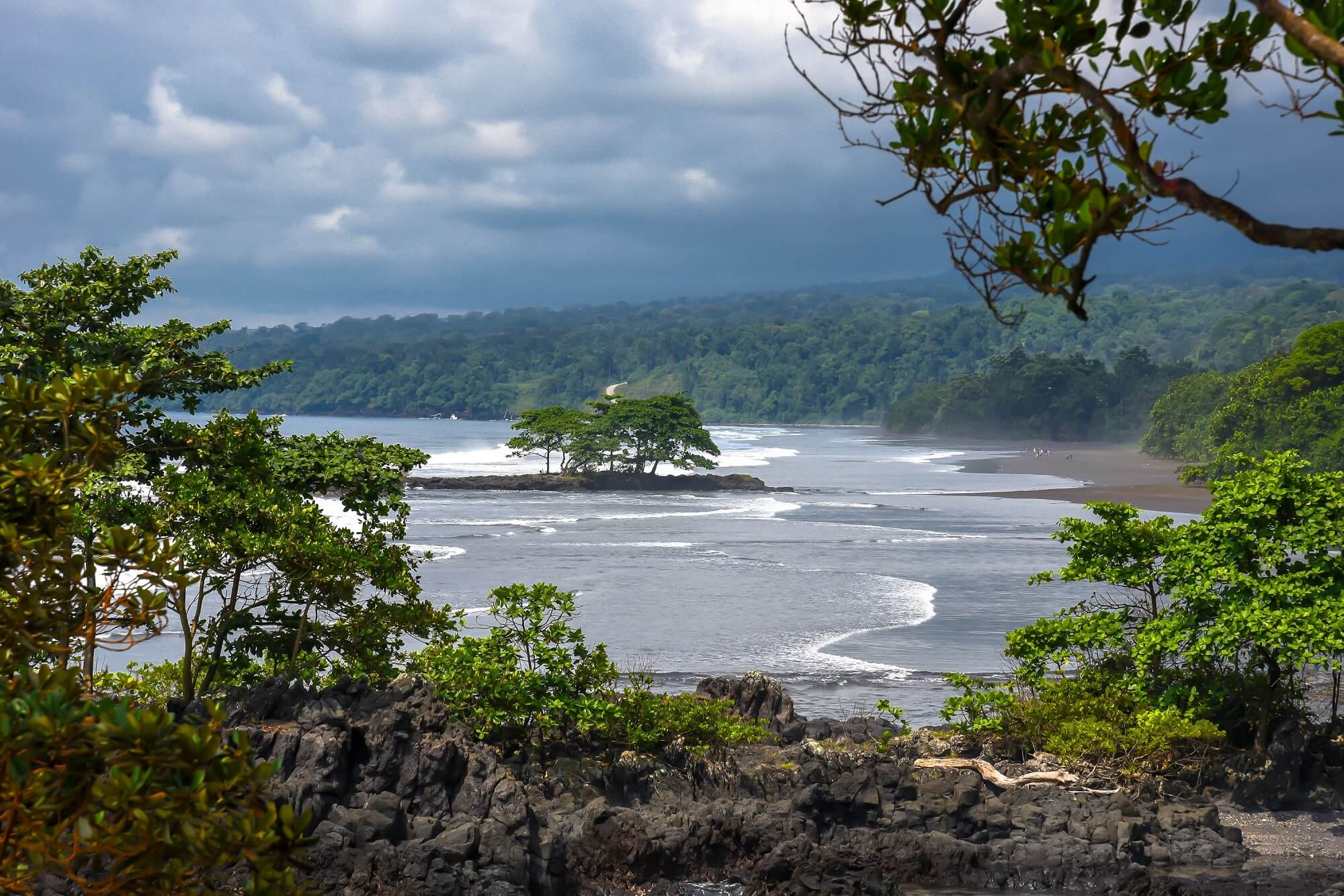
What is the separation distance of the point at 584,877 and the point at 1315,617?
9.24 metres

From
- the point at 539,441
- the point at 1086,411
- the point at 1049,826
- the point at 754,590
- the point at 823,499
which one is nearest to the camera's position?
the point at 1049,826

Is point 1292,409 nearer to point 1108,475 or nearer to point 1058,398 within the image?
point 1108,475

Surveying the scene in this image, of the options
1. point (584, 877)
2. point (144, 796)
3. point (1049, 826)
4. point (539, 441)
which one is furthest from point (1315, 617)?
point (539, 441)

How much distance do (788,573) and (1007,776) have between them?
22.1 meters

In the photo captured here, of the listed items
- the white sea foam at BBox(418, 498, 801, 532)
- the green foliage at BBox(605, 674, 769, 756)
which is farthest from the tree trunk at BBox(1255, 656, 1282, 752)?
the white sea foam at BBox(418, 498, 801, 532)

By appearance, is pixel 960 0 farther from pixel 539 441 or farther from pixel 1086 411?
pixel 1086 411

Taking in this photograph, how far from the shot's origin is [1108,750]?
1634 cm

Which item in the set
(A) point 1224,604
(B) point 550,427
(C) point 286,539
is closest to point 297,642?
(C) point 286,539

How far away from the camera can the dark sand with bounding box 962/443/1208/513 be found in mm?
62409

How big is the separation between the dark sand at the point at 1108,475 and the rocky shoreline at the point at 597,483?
15351 millimetres

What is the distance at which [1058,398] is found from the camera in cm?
13325

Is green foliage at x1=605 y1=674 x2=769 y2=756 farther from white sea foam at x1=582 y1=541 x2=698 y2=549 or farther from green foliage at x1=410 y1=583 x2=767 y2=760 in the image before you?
white sea foam at x1=582 y1=541 x2=698 y2=549

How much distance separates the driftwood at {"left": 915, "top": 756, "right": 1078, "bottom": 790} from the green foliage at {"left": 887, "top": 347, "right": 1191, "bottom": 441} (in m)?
116

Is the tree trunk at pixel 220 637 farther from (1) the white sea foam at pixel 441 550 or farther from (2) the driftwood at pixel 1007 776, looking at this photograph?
(1) the white sea foam at pixel 441 550
